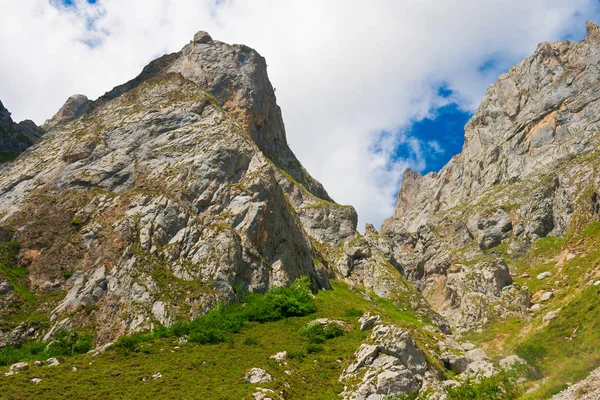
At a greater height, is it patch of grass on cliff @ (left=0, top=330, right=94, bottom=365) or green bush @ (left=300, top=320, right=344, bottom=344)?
patch of grass on cliff @ (left=0, top=330, right=94, bottom=365)

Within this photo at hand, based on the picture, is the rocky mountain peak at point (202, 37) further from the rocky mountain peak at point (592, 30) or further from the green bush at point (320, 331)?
the rocky mountain peak at point (592, 30)

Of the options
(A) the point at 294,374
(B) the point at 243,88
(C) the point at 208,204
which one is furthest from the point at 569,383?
(B) the point at 243,88

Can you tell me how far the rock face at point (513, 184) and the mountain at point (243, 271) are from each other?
78 centimetres

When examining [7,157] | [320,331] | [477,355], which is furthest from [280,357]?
[7,157]

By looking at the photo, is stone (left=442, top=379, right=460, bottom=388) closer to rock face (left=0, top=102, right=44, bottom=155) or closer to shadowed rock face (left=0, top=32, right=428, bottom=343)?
shadowed rock face (left=0, top=32, right=428, bottom=343)

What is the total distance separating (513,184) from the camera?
12444cm

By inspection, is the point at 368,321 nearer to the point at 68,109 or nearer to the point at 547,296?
the point at 547,296

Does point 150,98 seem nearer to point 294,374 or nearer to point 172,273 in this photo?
point 172,273

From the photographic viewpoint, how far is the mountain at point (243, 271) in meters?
35.4

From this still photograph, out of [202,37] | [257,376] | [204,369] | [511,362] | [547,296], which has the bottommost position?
[511,362]

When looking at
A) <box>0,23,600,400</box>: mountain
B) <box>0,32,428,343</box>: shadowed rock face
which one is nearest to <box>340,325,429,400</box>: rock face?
<box>0,23,600,400</box>: mountain

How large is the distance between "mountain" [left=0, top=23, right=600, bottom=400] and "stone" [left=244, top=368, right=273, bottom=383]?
0.19 m

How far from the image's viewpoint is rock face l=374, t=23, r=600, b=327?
79.6 m

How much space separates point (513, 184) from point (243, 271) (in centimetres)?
9705
